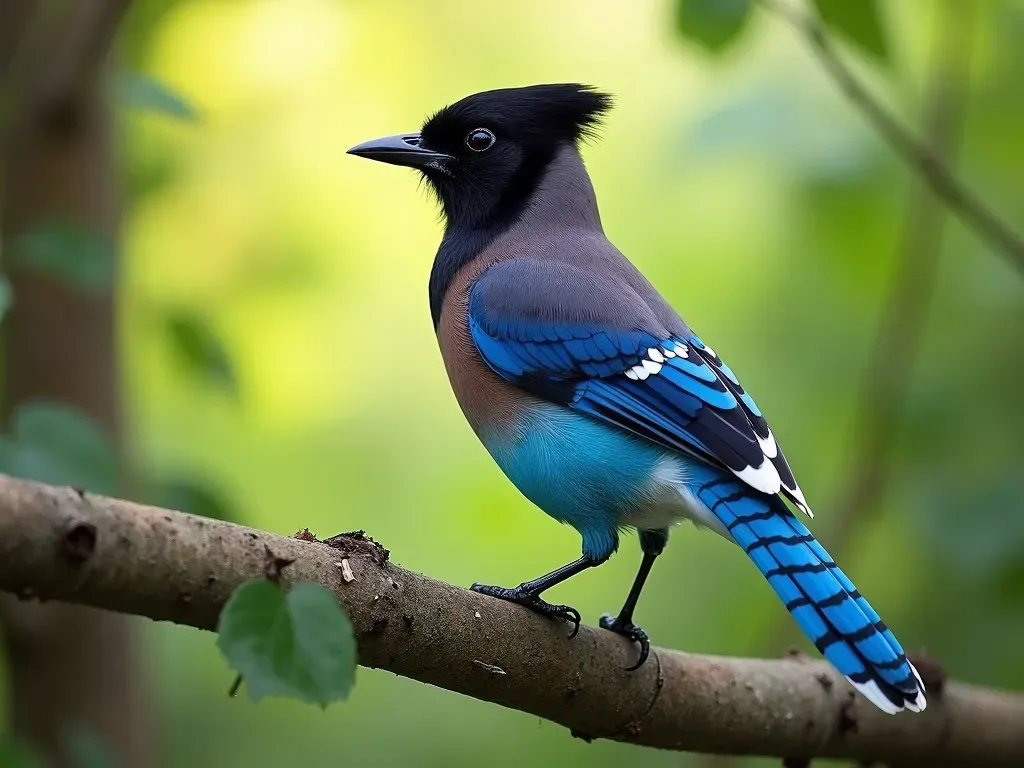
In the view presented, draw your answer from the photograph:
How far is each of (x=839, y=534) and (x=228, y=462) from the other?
8.86 feet

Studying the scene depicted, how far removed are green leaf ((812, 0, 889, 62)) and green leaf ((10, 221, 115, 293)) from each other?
163 centimetres

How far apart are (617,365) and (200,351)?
0.98 m

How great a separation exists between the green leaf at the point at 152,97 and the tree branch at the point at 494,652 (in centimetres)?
115

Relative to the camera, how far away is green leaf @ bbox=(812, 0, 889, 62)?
286cm

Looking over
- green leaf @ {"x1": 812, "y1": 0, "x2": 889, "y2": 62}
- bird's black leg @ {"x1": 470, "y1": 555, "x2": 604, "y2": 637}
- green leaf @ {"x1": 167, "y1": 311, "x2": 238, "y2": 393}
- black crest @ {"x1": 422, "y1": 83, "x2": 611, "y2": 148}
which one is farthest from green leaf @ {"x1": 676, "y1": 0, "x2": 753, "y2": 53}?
green leaf @ {"x1": 167, "y1": 311, "x2": 238, "y2": 393}

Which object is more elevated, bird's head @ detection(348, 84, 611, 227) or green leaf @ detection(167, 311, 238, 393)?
bird's head @ detection(348, 84, 611, 227)

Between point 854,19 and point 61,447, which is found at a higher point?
point 854,19

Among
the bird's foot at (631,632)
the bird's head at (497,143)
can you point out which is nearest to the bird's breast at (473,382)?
the bird's head at (497,143)

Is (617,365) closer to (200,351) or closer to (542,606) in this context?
(542,606)

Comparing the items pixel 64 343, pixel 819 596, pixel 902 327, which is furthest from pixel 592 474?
pixel 64 343

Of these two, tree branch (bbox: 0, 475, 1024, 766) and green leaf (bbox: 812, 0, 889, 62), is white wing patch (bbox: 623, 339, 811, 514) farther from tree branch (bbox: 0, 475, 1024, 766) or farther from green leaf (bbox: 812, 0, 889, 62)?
green leaf (bbox: 812, 0, 889, 62)

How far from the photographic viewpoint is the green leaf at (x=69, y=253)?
2797mm

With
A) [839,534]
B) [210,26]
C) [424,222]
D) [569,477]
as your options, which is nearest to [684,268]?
[424,222]

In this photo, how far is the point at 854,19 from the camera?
2.87 metres
